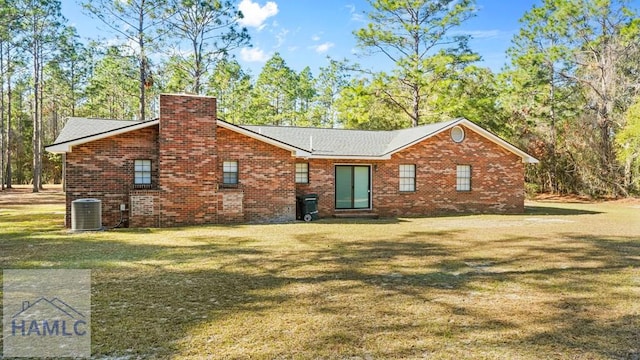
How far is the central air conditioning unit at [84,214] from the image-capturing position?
1173 cm

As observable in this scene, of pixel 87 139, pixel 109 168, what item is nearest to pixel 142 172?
pixel 109 168

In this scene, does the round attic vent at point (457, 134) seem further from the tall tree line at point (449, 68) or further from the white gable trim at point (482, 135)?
the tall tree line at point (449, 68)

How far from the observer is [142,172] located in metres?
13.4


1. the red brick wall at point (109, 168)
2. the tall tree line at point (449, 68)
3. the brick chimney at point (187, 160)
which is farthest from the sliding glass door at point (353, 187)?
the tall tree line at point (449, 68)

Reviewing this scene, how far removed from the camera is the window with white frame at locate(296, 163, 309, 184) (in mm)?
16375

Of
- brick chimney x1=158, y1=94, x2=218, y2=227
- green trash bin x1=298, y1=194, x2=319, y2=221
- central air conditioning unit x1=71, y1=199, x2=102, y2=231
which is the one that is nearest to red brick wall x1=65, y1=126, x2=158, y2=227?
brick chimney x1=158, y1=94, x2=218, y2=227

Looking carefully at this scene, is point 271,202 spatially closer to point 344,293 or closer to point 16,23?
point 344,293

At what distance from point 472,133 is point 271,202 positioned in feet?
30.8

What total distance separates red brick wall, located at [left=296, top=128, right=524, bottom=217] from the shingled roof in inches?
14.3

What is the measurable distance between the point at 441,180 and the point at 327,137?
5.28m

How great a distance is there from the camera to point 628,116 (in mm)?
23625

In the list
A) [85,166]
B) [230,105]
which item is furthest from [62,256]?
[230,105]

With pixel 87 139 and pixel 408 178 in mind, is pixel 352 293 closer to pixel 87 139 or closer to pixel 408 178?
pixel 87 139

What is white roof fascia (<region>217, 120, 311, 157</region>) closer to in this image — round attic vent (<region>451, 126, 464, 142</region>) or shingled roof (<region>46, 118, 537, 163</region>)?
shingled roof (<region>46, 118, 537, 163</region>)
